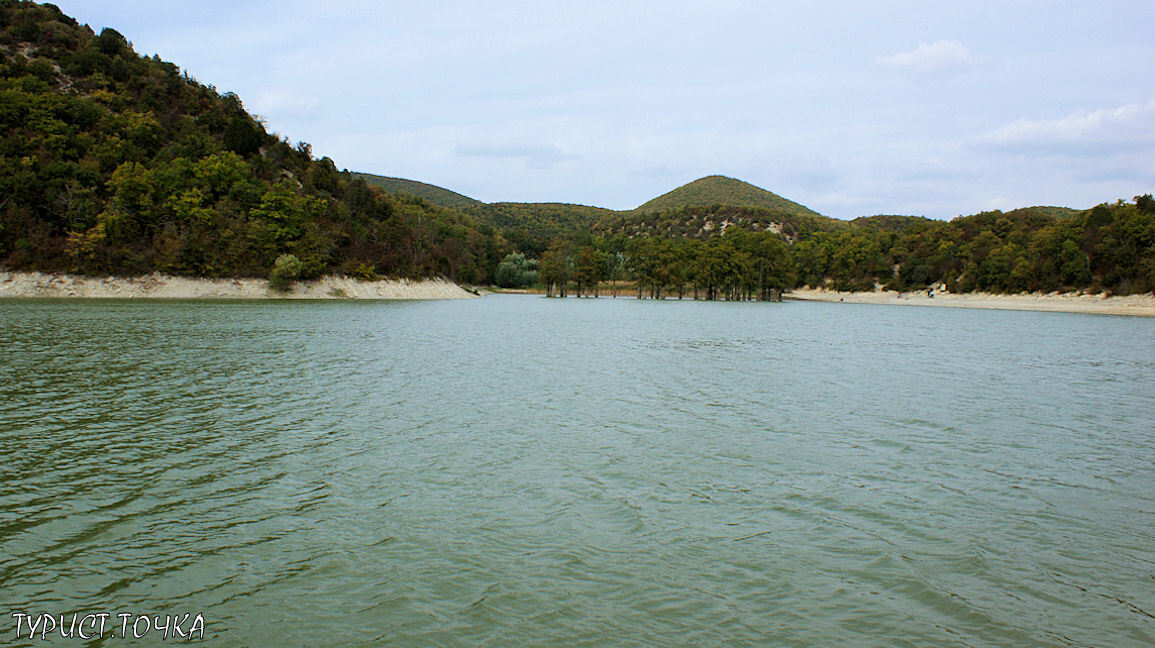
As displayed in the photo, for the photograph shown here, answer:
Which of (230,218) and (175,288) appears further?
(230,218)

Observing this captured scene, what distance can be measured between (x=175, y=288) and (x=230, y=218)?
11774 mm

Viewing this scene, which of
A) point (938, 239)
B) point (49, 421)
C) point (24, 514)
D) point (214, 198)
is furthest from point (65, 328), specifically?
point (938, 239)

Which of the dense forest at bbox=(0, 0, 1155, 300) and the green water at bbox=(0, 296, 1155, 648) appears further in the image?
the dense forest at bbox=(0, 0, 1155, 300)

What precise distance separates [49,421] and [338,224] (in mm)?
92814

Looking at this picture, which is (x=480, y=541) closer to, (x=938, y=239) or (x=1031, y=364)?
(x=1031, y=364)

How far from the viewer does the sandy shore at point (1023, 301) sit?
8494 cm

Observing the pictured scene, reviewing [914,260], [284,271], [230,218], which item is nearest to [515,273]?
[284,271]

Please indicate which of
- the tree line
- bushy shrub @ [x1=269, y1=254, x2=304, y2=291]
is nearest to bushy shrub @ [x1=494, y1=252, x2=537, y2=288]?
the tree line

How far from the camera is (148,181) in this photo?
83.0 m

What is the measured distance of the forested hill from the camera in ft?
255

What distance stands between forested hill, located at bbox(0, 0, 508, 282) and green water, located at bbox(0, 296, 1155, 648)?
67994 millimetres

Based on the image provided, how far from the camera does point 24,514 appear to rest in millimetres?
8695

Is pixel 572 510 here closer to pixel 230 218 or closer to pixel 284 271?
pixel 284 271

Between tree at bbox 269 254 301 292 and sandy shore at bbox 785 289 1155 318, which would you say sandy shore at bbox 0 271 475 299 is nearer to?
tree at bbox 269 254 301 292
